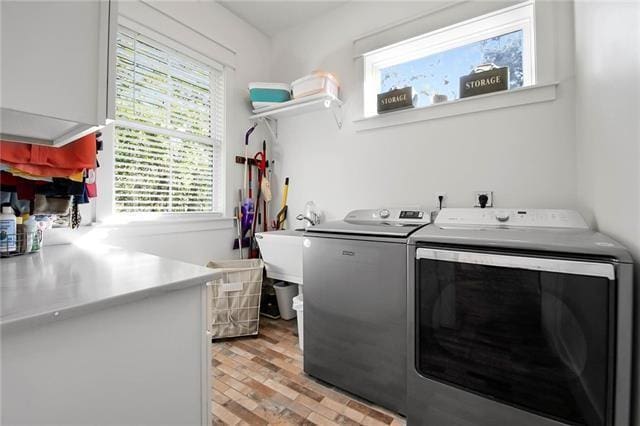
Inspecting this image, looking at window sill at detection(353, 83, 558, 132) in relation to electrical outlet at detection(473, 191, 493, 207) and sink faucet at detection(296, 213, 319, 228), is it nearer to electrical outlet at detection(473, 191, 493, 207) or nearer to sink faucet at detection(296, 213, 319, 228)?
electrical outlet at detection(473, 191, 493, 207)

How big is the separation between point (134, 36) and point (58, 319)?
214 cm

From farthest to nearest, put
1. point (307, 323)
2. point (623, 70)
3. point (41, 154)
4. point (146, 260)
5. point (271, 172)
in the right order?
point (271, 172) → point (307, 323) → point (41, 154) → point (146, 260) → point (623, 70)

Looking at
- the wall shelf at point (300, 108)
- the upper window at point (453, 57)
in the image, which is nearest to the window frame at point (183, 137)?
the wall shelf at point (300, 108)

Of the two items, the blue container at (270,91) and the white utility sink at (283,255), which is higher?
the blue container at (270,91)

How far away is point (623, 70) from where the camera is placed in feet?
2.95

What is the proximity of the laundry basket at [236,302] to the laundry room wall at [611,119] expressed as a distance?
203 cm

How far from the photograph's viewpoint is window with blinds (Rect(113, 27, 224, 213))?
75.2 inches

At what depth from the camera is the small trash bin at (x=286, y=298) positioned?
2447mm

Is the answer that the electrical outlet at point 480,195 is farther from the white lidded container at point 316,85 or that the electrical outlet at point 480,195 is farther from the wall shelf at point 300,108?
the white lidded container at point 316,85

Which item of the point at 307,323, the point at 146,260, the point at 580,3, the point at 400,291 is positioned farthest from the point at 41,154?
the point at 580,3

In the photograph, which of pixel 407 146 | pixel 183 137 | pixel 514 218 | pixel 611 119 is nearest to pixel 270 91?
pixel 183 137

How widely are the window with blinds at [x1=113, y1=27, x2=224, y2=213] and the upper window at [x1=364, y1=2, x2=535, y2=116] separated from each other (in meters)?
1.45

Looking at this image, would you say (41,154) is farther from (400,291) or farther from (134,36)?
(400,291)

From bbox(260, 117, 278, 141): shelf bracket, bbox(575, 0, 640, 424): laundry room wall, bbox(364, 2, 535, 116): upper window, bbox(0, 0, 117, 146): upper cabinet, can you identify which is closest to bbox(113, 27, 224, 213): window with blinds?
bbox(260, 117, 278, 141): shelf bracket
